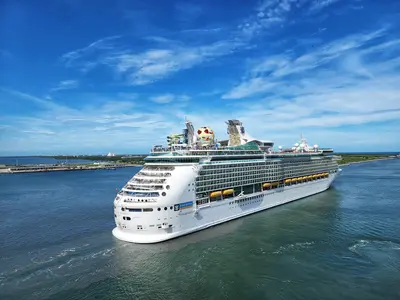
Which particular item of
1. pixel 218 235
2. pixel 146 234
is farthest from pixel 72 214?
pixel 218 235

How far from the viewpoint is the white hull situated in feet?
107

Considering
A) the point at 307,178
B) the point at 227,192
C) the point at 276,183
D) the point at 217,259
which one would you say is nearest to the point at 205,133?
the point at 227,192

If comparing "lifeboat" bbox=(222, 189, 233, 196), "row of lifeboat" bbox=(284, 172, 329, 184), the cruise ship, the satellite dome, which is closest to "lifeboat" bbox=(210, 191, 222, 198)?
the cruise ship

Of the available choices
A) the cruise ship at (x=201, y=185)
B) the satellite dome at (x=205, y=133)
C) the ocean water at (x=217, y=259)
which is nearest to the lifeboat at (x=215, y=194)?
the cruise ship at (x=201, y=185)

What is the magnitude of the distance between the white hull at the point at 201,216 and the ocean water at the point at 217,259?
99cm

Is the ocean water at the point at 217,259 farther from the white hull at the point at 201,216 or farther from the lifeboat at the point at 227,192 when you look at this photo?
the lifeboat at the point at 227,192

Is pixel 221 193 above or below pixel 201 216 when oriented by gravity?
above

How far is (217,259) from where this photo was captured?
2916cm

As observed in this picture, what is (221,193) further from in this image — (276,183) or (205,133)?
(276,183)

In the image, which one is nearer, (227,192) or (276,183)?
(227,192)

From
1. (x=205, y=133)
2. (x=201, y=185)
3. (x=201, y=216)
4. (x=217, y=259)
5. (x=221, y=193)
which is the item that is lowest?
(x=217, y=259)

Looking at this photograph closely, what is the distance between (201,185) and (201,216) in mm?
4106

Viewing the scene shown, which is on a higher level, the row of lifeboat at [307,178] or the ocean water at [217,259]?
the row of lifeboat at [307,178]

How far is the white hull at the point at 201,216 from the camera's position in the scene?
3253cm
